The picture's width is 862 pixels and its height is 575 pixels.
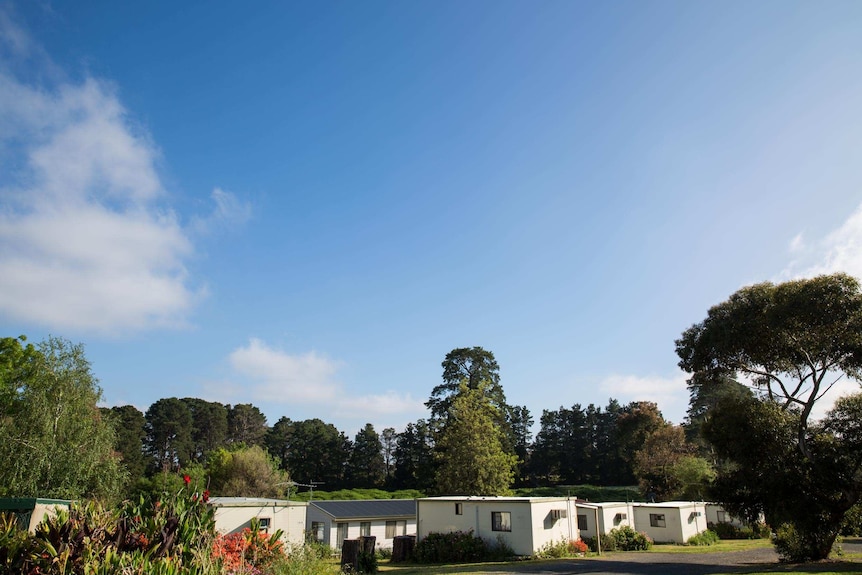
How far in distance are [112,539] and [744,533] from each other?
40785mm

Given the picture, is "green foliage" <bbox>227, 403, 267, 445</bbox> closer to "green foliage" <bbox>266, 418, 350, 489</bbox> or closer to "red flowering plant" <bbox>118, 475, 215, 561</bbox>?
"green foliage" <bbox>266, 418, 350, 489</bbox>

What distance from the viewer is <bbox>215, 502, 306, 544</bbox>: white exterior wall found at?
25906 millimetres

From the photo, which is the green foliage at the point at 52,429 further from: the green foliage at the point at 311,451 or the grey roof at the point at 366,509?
the green foliage at the point at 311,451

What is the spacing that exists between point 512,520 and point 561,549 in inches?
114

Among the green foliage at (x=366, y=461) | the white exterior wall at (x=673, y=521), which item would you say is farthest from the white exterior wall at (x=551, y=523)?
the green foliage at (x=366, y=461)

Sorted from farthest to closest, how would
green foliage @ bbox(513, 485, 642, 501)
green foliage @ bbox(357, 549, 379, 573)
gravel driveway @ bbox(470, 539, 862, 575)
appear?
green foliage @ bbox(513, 485, 642, 501), green foliage @ bbox(357, 549, 379, 573), gravel driveway @ bbox(470, 539, 862, 575)

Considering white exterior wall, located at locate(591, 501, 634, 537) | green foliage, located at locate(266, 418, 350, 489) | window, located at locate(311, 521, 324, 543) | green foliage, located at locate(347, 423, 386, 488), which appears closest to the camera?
white exterior wall, located at locate(591, 501, 634, 537)

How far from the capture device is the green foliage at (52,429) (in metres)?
28.7

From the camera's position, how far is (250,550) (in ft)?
30.9

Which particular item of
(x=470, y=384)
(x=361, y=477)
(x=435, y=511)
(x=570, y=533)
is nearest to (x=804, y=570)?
(x=570, y=533)

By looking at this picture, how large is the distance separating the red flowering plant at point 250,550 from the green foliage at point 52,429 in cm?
2491

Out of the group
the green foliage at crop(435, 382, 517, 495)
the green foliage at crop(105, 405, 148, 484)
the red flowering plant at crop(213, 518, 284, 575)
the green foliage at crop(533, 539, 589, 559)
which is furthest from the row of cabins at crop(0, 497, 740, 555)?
the green foliage at crop(105, 405, 148, 484)

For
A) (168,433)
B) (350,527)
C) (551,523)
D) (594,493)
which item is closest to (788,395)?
(551,523)

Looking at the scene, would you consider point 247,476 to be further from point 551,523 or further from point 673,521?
point 673,521
